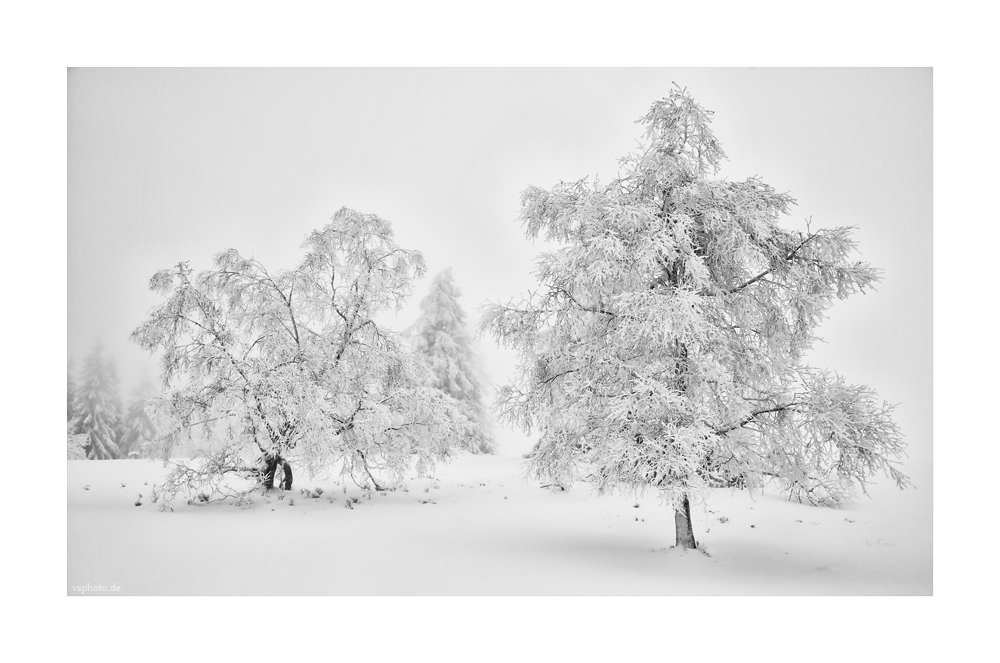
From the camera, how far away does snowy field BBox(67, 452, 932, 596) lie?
6633 mm

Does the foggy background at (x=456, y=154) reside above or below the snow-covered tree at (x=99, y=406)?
above

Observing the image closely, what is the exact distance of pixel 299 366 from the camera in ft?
31.3

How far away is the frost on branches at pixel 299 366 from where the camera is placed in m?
9.17

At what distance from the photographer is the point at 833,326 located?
Answer: 765 cm

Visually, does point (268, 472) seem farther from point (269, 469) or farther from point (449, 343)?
point (449, 343)

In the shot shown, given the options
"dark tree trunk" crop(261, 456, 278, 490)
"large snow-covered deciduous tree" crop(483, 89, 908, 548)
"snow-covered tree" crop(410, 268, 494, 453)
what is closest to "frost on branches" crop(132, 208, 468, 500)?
"dark tree trunk" crop(261, 456, 278, 490)

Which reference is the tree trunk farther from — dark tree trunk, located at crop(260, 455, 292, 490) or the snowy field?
dark tree trunk, located at crop(260, 455, 292, 490)

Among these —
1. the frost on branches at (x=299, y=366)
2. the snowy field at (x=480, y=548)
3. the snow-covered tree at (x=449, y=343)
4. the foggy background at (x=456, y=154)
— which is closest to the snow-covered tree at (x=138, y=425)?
the foggy background at (x=456, y=154)

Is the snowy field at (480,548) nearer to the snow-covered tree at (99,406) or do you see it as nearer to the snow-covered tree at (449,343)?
the snow-covered tree at (99,406)

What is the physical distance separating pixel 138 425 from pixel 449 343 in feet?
28.9

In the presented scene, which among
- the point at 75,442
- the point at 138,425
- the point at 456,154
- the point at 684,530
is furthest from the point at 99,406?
the point at 684,530

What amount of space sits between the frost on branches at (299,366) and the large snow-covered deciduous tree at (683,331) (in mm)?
3273
